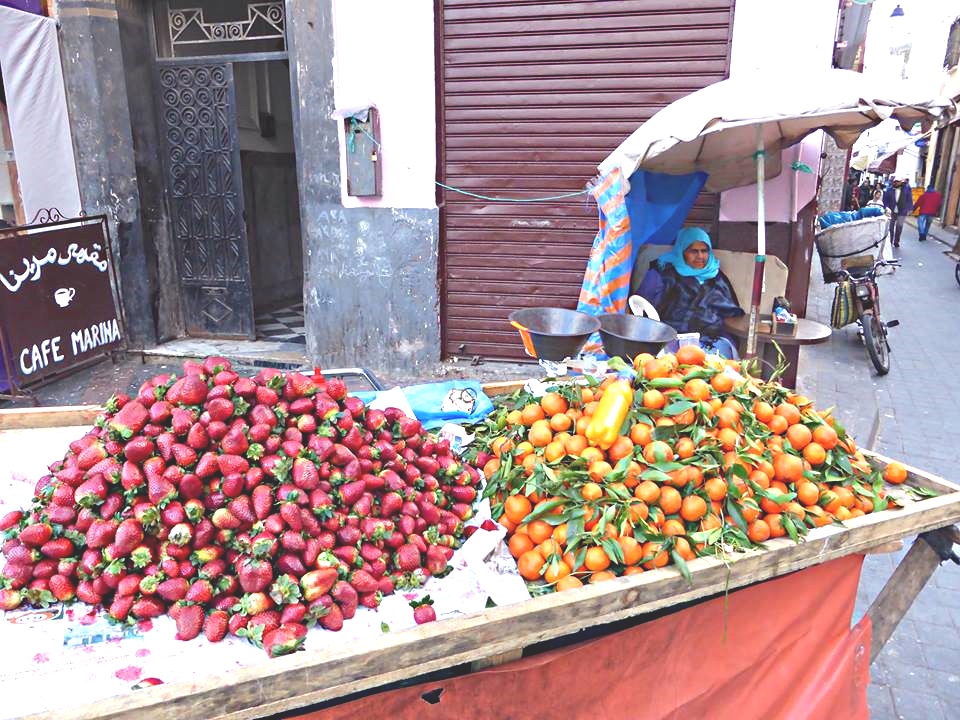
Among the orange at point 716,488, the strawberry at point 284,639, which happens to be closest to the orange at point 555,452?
the orange at point 716,488

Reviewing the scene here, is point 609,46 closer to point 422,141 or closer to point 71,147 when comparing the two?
point 422,141

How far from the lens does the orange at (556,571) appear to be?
1.90 m

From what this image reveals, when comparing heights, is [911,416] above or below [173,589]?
below

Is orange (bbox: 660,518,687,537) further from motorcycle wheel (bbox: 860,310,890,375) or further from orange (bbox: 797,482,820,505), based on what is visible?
motorcycle wheel (bbox: 860,310,890,375)

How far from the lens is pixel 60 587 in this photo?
68.5 inches

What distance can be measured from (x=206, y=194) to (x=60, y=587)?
5921mm

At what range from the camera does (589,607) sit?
5.70 feet

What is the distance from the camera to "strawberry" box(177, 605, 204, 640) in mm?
1636

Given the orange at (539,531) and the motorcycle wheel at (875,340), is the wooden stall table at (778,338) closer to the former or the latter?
the motorcycle wheel at (875,340)

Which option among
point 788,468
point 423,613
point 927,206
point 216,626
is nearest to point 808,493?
point 788,468

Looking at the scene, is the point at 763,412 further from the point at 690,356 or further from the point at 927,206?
the point at 927,206

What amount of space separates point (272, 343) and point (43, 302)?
91.3 inches

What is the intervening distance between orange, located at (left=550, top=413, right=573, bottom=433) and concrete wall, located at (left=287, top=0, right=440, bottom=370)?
389cm

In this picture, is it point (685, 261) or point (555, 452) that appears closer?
point (555, 452)
